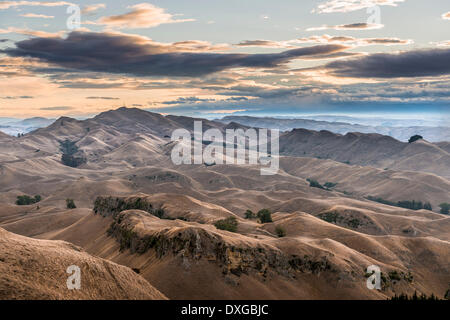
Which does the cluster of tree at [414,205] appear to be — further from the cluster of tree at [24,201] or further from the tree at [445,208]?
the cluster of tree at [24,201]

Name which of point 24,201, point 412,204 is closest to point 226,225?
point 24,201

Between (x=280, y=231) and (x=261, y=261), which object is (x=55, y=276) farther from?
(x=280, y=231)

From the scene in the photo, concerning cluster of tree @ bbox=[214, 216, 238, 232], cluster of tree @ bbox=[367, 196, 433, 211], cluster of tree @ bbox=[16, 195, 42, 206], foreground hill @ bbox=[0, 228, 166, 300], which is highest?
foreground hill @ bbox=[0, 228, 166, 300]

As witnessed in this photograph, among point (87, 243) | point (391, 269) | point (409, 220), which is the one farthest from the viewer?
point (409, 220)

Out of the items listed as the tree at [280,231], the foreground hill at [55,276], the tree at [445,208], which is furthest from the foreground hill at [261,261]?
the tree at [445,208]

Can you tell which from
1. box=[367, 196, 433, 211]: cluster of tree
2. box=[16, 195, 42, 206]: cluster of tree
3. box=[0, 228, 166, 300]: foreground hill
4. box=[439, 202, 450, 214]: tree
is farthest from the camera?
box=[367, 196, 433, 211]: cluster of tree

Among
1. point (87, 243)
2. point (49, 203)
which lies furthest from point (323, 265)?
point (49, 203)

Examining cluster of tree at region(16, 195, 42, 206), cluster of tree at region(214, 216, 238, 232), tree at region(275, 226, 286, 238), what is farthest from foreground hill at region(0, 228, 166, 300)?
cluster of tree at region(16, 195, 42, 206)

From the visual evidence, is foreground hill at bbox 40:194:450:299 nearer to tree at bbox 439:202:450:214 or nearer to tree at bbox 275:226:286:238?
tree at bbox 275:226:286:238
